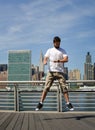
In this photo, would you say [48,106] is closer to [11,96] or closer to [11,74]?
[11,96]

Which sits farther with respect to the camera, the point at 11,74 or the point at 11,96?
the point at 11,74

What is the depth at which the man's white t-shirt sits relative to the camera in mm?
7922

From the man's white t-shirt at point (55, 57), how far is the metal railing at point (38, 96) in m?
2.57

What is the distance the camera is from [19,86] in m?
11.0

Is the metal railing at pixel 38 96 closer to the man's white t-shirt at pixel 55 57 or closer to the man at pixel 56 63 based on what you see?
the man at pixel 56 63

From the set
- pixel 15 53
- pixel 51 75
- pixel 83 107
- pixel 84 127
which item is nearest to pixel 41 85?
pixel 83 107

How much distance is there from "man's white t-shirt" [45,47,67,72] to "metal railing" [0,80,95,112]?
8.42 ft

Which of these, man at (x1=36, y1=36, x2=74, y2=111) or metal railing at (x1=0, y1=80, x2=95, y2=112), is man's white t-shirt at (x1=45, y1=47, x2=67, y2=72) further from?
metal railing at (x1=0, y1=80, x2=95, y2=112)

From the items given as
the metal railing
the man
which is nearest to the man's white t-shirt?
the man

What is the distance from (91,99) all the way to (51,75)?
9.71ft

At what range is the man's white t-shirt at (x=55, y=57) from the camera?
7.92 meters

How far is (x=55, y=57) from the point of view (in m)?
7.92

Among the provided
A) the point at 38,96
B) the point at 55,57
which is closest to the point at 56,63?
the point at 55,57

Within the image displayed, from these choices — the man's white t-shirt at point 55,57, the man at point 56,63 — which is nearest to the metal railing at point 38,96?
the man at point 56,63
